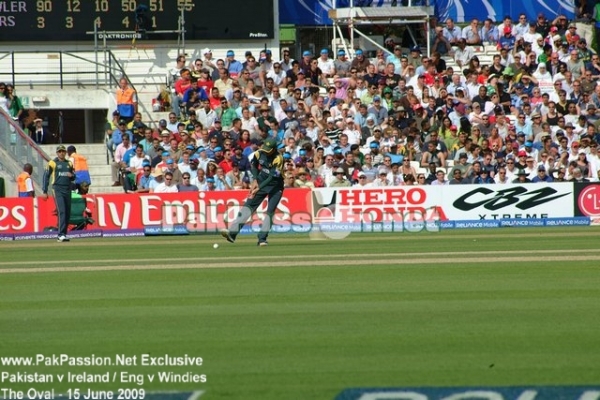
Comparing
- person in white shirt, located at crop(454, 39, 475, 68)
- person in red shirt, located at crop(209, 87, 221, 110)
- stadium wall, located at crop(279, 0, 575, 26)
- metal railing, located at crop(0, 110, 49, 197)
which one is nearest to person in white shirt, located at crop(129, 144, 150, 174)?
metal railing, located at crop(0, 110, 49, 197)

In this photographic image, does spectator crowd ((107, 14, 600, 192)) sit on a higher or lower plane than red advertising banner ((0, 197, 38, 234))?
higher

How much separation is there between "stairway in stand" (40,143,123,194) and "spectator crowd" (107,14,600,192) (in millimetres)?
512

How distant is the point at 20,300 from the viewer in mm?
10531

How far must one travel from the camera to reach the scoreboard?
1110 inches

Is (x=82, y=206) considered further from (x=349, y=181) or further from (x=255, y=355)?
(x=255, y=355)

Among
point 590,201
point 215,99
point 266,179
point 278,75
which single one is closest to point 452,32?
point 278,75

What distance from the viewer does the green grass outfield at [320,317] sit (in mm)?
7008

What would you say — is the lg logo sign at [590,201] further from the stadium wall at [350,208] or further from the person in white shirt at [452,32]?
the person in white shirt at [452,32]

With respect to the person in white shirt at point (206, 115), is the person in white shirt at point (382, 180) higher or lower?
lower

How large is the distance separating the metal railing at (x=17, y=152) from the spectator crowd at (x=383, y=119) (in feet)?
5.87

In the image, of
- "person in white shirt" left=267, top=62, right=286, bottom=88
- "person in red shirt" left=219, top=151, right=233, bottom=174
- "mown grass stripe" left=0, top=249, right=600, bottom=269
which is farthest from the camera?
"person in white shirt" left=267, top=62, right=286, bottom=88

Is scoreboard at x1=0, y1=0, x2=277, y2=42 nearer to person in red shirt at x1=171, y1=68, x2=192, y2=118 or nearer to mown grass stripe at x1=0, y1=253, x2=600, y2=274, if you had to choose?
person in red shirt at x1=171, y1=68, x2=192, y2=118

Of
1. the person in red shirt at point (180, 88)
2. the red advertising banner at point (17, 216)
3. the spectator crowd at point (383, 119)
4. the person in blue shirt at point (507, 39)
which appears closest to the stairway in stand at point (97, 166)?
the spectator crowd at point (383, 119)

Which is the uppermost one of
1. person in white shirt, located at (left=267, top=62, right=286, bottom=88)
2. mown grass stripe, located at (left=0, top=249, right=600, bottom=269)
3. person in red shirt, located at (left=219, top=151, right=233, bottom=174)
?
person in white shirt, located at (left=267, top=62, right=286, bottom=88)
